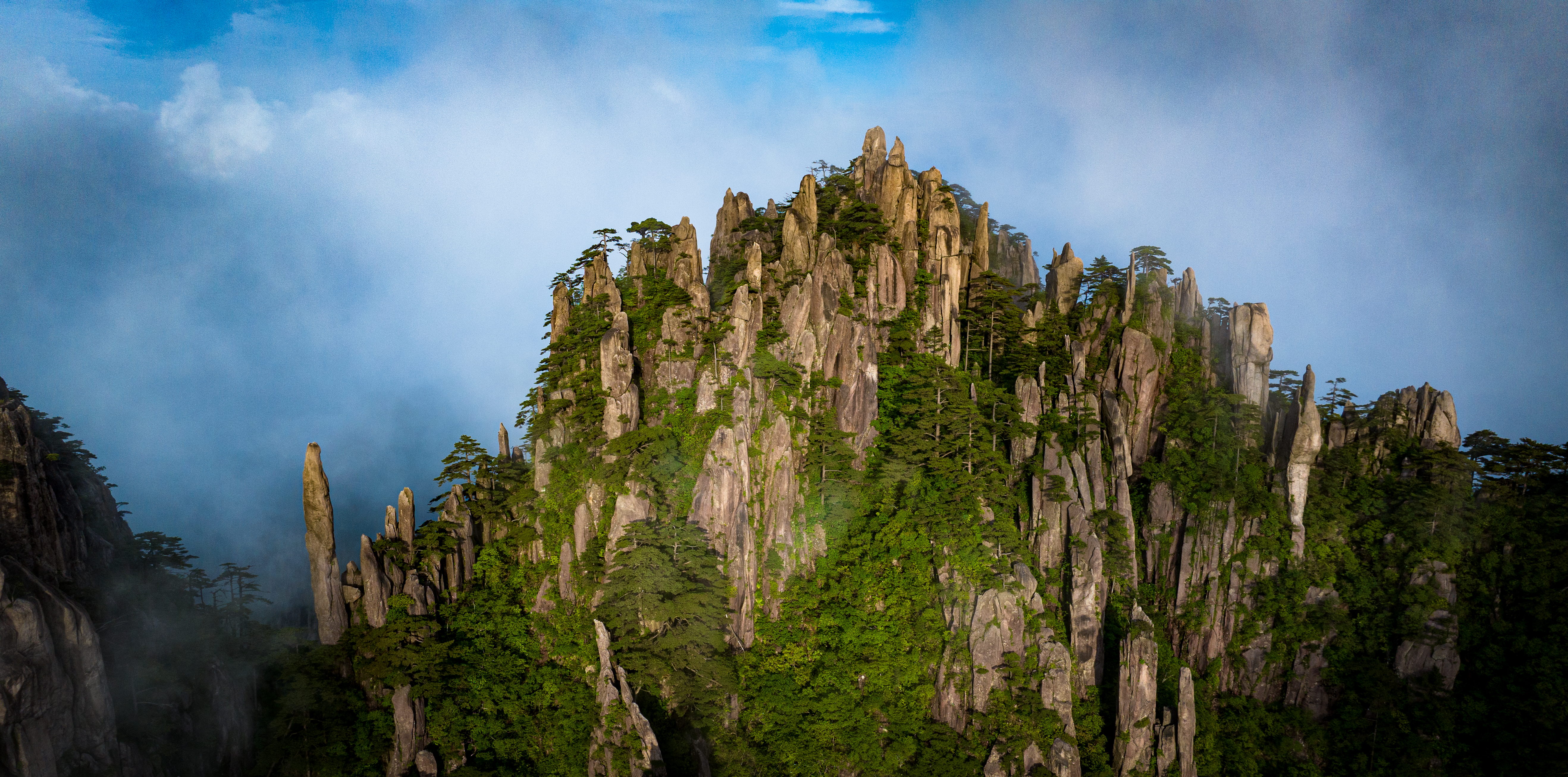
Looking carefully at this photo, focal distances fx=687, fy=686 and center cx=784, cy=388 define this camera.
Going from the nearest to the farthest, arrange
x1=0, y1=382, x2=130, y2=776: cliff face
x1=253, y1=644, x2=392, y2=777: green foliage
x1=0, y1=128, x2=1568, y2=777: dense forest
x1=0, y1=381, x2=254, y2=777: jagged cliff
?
x1=0, y1=382, x2=130, y2=776: cliff face
x1=0, y1=381, x2=254, y2=777: jagged cliff
x1=253, y1=644, x2=392, y2=777: green foliage
x1=0, y1=128, x2=1568, y2=777: dense forest

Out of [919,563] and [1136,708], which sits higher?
[919,563]

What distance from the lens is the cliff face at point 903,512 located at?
35.3 meters

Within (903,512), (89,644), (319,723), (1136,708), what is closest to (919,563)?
(903,512)

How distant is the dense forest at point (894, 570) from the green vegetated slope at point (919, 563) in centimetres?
19

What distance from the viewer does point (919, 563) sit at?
37969 millimetres

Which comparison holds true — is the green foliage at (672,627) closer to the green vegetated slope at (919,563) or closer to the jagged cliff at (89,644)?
the green vegetated slope at (919,563)

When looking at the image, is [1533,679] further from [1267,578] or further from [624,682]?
[624,682]

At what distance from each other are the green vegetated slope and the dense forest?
0.19 m

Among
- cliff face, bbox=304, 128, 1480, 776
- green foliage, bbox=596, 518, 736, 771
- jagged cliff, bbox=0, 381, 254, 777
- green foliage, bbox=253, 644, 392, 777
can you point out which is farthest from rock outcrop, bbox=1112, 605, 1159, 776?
jagged cliff, bbox=0, 381, 254, 777

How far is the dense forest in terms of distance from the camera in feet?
113

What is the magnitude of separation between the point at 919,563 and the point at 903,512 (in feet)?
9.45

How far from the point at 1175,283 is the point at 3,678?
63.5 meters

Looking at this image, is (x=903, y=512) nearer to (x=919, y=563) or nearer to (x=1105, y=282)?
(x=919, y=563)

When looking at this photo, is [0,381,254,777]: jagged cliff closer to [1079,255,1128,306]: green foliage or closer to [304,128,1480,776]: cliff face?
[304,128,1480,776]: cliff face
